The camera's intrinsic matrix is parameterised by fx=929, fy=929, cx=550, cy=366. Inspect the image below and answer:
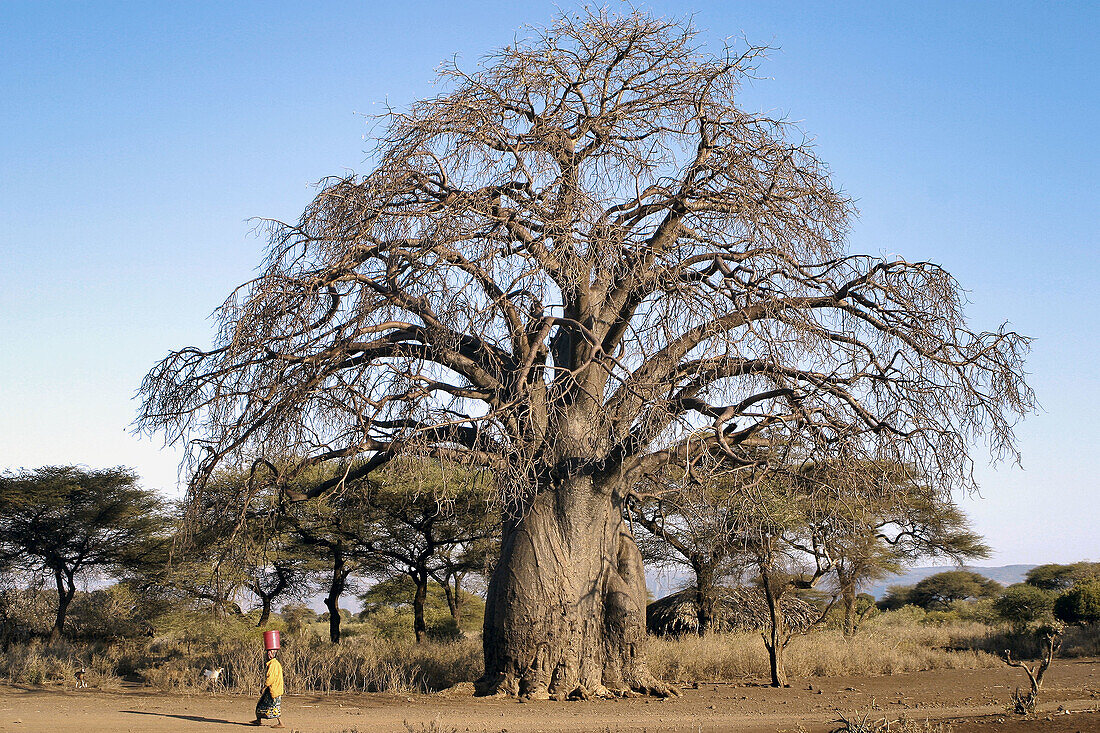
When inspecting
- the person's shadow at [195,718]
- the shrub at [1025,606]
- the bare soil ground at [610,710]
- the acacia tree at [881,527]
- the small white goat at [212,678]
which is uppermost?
the acacia tree at [881,527]

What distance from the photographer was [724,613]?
1970 centimetres

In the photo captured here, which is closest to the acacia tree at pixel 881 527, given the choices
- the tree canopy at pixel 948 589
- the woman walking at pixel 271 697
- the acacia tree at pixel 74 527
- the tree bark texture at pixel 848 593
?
the tree bark texture at pixel 848 593

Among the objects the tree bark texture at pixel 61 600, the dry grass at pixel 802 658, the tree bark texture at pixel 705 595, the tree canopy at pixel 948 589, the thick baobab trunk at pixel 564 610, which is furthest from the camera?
the tree canopy at pixel 948 589

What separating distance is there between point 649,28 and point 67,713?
1029 centimetres

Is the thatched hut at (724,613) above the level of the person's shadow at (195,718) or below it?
above

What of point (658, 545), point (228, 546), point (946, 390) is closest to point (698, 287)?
point (946, 390)

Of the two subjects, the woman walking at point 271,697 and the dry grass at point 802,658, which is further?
the dry grass at point 802,658

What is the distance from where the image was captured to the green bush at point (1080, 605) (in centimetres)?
1969

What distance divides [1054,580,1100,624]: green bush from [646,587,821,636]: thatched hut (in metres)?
5.42

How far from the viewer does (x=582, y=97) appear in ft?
37.8

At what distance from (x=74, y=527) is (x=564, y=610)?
14.9 metres

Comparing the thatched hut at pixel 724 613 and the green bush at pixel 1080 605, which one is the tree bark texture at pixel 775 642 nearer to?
the thatched hut at pixel 724 613

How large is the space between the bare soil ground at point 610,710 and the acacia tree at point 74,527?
882 centimetres

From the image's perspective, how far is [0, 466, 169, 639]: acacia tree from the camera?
821 inches
